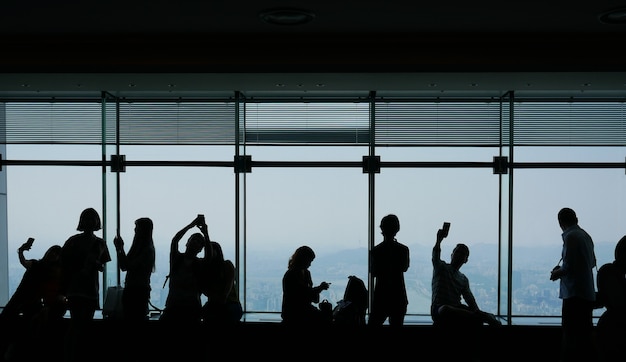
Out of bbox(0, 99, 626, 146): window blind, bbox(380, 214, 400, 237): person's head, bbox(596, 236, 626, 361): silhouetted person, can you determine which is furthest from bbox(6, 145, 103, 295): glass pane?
bbox(596, 236, 626, 361): silhouetted person

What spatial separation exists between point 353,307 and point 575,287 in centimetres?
216

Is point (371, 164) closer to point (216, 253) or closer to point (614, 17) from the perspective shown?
point (216, 253)

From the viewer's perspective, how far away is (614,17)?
5.85 metres

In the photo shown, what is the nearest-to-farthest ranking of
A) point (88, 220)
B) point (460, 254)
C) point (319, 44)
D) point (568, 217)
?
point (88, 220) < point (568, 217) < point (460, 254) < point (319, 44)

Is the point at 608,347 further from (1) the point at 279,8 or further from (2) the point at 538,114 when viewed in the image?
(2) the point at 538,114

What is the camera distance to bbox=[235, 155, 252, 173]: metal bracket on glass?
877 cm

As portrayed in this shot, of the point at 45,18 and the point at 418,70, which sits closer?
the point at 45,18

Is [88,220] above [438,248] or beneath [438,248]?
above

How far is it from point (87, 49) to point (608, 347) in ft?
18.2

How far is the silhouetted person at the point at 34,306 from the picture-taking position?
19.5 feet

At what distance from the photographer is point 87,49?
6.86m

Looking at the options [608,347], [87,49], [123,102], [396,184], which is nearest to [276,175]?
[396,184]

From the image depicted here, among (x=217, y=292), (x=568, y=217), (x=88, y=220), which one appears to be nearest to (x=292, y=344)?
(x=217, y=292)

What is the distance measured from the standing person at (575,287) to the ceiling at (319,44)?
1.73 metres
